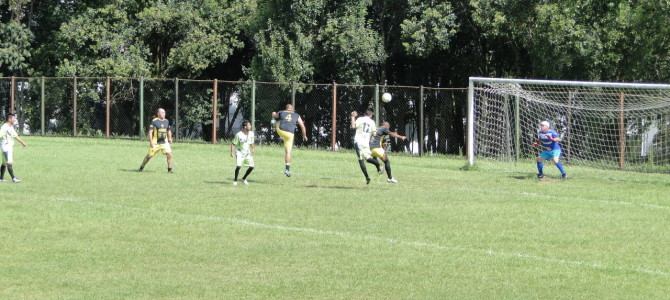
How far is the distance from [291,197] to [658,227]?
24.0ft

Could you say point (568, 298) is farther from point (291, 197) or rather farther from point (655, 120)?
point (655, 120)

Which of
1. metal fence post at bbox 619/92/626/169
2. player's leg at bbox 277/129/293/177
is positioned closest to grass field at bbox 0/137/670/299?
player's leg at bbox 277/129/293/177

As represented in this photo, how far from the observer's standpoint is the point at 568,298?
39.6ft

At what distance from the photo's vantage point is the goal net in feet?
104

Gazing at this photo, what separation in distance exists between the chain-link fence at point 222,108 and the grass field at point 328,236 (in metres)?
12.0

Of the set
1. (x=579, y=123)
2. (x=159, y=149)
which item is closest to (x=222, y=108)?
(x=579, y=123)

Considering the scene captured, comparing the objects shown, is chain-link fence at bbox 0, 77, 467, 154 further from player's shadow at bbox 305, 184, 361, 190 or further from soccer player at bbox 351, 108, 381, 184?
player's shadow at bbox 305, 184, 361, 190

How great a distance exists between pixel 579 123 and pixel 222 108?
16180mm

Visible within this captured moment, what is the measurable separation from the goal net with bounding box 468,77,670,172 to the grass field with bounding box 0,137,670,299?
3665 millimetres

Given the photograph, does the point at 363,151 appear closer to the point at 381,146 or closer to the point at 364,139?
the point at 364,139

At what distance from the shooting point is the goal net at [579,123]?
31828 millimetres

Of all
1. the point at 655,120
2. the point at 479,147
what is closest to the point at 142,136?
the point at 479,147

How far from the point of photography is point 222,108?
147ft

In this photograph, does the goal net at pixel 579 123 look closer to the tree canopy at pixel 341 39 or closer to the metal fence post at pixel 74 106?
the tree canopy at pixel 341 39
